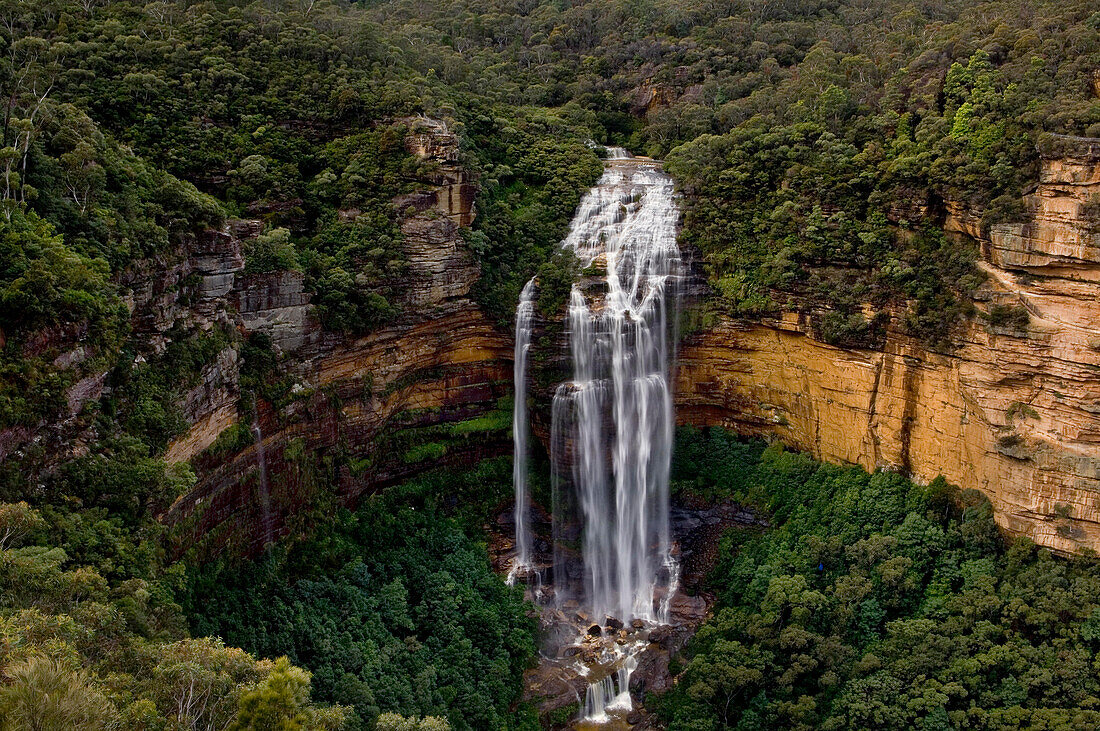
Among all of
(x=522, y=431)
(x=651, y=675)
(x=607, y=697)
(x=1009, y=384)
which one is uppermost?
(x=1009, y=384)

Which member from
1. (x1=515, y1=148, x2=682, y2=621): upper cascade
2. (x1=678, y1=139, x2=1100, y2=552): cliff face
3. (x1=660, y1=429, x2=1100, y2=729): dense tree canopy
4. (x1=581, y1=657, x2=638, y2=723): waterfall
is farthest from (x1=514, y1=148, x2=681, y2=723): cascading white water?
(x1=678, y1=139, x2=1100, y2=552): cliff face

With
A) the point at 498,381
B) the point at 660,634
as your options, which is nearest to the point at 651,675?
the point at 660,634

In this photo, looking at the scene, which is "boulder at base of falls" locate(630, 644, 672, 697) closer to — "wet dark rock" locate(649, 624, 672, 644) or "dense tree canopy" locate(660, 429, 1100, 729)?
"wet dark rock" locate(649, 624, 672, 644)

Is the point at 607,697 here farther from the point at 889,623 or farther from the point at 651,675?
the point at 889,623

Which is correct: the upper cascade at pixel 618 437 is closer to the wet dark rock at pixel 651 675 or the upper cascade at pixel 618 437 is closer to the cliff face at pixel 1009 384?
the wet dark rock at pixel 651 675

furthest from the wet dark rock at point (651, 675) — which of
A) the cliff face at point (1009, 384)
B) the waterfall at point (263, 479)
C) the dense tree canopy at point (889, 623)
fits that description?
the waterfall at point (263, 479)

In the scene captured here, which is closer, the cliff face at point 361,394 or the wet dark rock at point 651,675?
the cliff face at point 361,394
